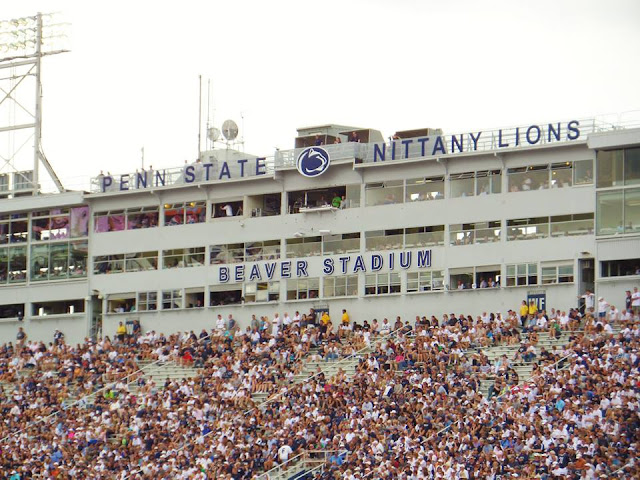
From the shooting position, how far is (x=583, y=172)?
5412 centimetres

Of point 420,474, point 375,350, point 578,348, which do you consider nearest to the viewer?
point 420,474

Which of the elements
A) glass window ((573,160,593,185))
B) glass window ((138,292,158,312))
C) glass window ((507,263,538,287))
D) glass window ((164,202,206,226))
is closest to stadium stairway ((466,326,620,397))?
glass window ((507,263,538,287))

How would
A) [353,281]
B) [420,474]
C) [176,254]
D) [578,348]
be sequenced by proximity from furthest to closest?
[176,254]
[353,281]
[578,348]
[420,474]

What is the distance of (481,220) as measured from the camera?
5625 cm

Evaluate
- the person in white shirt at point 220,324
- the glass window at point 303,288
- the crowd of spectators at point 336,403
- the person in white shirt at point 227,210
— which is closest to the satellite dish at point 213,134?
the person in white shirt at point 227,210

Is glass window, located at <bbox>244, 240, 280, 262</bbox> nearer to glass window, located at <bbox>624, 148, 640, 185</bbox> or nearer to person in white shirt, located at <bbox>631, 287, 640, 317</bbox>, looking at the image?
glass window, located at <bbox>624, 148, 640, 185</bbox>

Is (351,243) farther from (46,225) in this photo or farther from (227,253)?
(46,225)

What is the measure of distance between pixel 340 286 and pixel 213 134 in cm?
1126

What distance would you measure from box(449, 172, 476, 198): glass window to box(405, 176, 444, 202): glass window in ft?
1.57

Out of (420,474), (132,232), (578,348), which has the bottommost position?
(420,474)

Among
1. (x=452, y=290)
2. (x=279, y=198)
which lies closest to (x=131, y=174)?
(x=279, y=198)

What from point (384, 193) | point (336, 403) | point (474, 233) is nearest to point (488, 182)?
point (474, 233)

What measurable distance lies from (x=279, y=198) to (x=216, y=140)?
664cm

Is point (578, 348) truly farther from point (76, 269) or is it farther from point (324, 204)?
point (76, 269)
